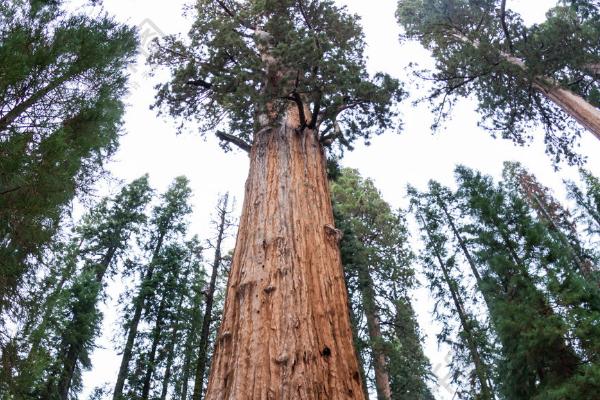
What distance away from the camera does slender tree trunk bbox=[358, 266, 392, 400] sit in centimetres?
1029

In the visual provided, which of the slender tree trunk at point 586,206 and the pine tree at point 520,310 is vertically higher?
the slender tree trunk at point 586,206

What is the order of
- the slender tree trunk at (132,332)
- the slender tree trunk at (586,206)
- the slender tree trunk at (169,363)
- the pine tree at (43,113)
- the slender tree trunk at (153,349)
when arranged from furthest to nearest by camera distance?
the slender tree trunk at (586,206) → the slender tree trunk at (169,363) → the slender tree trunk at (132,332) → the slender tree trunk at (153,349) → the pine tree at (43,113)

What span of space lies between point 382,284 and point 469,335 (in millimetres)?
2828

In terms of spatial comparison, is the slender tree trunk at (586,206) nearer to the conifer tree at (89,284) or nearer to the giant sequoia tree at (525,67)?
the giant sequoia tree at (525,67)

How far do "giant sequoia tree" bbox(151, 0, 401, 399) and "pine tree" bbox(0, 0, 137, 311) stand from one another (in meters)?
1.53

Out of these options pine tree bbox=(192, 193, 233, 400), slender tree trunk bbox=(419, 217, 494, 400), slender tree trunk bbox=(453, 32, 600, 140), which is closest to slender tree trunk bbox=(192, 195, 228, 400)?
pine tree bbox=(192, 193, 233, 400)

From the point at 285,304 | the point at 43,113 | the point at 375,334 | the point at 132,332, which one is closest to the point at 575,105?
the point at 375,334

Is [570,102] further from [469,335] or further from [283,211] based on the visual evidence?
[283,211]

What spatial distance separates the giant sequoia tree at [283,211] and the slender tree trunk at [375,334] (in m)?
5.47

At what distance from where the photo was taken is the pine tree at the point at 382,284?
35.1 feet

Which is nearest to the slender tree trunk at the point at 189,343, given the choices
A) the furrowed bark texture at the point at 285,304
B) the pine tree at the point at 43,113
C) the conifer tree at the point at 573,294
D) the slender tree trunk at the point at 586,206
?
the pine tree at the point at 43,113

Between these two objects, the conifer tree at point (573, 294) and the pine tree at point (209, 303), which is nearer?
the conifer tree at point (573, 294)

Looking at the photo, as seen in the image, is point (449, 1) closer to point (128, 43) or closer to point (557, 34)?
point (557, 34)

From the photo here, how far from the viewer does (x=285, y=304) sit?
2570mm
